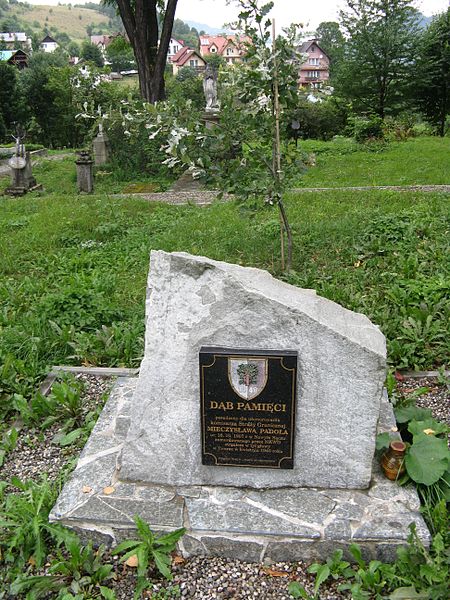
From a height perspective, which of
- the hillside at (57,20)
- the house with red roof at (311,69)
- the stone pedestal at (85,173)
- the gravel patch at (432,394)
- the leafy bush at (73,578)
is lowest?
the leafy bush at (73,578)

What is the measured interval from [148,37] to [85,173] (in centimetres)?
444

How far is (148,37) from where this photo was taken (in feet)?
48.3

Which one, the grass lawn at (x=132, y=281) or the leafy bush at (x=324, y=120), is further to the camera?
the leafy bush at (x=324, y=120)

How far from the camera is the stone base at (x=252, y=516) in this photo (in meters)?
2.98

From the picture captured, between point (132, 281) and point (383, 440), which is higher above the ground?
point (383, 440)

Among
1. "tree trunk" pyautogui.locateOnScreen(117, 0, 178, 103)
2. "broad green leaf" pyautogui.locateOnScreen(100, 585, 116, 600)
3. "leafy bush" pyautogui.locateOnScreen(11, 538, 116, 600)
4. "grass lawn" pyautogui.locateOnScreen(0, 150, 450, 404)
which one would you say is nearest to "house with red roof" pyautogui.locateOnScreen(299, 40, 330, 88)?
"grass lawn" pyautogui.locateOnScreen(0, 150, 450, 404)

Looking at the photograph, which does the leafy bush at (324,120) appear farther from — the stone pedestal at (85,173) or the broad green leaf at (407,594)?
the broad green leaf at (407,594)

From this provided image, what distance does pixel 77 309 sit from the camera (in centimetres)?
574

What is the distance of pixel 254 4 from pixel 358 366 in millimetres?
4006

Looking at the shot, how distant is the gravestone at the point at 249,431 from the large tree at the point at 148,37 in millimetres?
12745

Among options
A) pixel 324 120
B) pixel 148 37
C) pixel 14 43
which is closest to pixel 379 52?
pixel 324 120

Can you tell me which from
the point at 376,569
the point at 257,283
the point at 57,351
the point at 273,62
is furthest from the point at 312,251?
the point at 376,569

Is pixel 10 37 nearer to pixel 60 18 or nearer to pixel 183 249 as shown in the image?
pixel 183 249

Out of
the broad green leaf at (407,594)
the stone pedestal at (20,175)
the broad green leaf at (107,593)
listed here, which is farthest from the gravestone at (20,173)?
the broad green leaf at (407,594)
